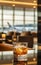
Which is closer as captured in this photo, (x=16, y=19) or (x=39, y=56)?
(x=39, y=56)

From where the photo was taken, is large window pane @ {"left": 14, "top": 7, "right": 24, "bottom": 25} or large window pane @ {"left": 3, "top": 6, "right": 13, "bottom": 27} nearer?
large window pane @ {"left": 3, "top": 6, "right": 13, "bottom": 27}

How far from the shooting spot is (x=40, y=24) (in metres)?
1.07

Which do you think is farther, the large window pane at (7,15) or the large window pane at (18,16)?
the large window pane at (18,16)

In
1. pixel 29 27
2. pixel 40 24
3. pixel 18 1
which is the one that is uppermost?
pixel 18 1

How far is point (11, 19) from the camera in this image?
11.7m

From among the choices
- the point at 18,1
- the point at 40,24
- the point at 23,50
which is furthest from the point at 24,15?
the point at 40,24

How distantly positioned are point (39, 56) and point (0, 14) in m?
10.8

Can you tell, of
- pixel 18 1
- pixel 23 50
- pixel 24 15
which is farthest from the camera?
pixel 24 15

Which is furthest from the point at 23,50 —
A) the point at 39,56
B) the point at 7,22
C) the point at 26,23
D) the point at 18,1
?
the point at 26,23

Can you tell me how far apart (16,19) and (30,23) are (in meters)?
1.38

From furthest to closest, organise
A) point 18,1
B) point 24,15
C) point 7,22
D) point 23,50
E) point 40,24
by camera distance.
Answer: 1. point 24,15
2. point 7,22
3. point 18,1
4. point 23,50
5. point 40,24

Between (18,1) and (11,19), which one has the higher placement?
(18,1)

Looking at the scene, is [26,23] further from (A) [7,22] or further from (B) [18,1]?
(B) [18,1]

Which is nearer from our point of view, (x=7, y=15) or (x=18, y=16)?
(x=7, y=15)
